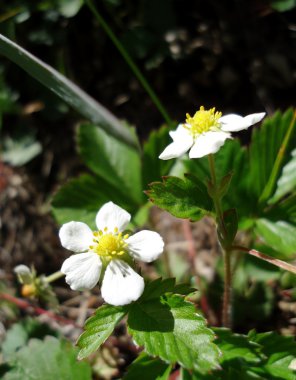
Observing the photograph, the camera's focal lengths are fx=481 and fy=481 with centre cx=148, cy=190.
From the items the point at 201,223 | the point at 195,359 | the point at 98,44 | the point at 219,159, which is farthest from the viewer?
the point at 98,44

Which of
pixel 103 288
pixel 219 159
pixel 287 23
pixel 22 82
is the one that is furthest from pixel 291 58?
pixel 103 288

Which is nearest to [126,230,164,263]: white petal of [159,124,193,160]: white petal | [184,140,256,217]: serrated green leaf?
[159,124,193,160]: white petal

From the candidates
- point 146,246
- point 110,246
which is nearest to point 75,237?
point 110,246

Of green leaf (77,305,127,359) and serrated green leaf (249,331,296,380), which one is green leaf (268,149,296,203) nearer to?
serrated green leaf (249,331,296,380)

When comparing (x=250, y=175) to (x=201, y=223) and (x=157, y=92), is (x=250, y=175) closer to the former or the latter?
(x=201, y=223)

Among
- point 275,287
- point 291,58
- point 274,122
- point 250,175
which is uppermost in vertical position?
point 291,58

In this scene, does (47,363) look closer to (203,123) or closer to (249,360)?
(249,360)

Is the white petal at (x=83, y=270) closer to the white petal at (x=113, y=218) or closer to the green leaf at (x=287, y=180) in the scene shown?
the white petal at (x=113, y=218)
